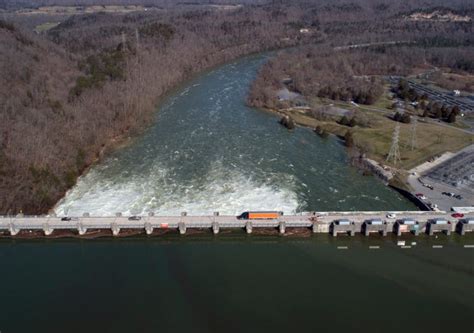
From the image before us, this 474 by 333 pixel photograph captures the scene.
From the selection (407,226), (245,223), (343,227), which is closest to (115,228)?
(245,223)

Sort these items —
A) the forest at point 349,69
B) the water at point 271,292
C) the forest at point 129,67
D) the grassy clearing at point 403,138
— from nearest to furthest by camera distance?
the water at point 271,292
the forest at point 129,67
the grassy clearing at point 403,138
the forest at point 349,69

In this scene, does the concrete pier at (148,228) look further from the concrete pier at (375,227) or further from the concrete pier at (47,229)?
the concrete pier at (375,227)

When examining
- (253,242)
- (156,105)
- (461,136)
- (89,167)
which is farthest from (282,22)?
(253,242)

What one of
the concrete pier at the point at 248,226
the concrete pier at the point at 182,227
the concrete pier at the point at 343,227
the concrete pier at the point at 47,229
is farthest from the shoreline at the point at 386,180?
the concrete pier at the point at 47,229

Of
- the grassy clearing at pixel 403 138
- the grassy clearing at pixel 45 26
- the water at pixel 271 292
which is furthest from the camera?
the grassy clearing at pixel 45 26

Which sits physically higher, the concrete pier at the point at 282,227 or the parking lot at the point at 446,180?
the parking lot at the point at 446,180
